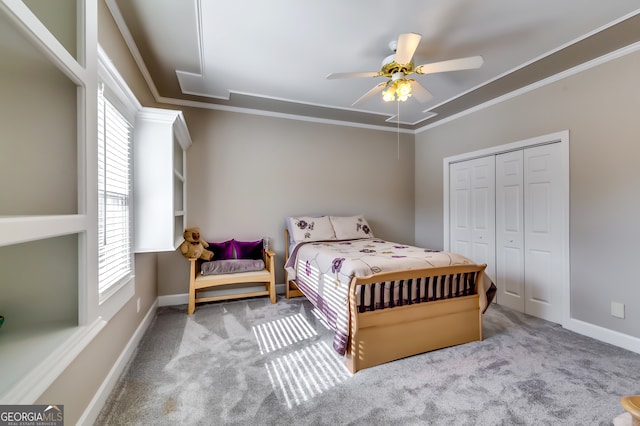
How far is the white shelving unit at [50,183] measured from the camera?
64 centimetres

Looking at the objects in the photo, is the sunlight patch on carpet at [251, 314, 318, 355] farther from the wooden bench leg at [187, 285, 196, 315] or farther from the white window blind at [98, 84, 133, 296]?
the white window blind at [98, 84, 133, 296]

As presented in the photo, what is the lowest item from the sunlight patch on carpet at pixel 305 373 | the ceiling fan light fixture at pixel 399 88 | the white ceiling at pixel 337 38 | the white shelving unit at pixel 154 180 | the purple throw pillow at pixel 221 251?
the sunlight patch on carpet at pixel 305 373

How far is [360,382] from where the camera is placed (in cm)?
180

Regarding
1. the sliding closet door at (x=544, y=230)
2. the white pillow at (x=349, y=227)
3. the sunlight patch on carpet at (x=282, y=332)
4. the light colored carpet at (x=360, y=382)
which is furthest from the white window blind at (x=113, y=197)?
the sliding closet door at (x=544, y=230)

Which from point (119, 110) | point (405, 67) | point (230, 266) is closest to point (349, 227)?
point (230, 266)

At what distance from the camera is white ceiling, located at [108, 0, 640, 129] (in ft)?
6.12

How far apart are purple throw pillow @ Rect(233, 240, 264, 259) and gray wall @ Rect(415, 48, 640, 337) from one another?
3.45m

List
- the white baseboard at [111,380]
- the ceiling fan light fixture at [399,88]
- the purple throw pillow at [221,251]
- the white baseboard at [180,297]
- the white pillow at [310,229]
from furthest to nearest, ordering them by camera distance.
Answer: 1. the white pillow at [310,229]
2. the purple throw pillow at [221,251]
3. the white baseboard at [180,297]
4. the ceiling fan light fixture at [399,88]
5. the white baseboard at [111,380]

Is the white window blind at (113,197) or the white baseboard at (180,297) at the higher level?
the white window blind at (113,197)

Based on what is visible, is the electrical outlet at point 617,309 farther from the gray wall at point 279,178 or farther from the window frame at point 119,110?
the window frame at point 119,110

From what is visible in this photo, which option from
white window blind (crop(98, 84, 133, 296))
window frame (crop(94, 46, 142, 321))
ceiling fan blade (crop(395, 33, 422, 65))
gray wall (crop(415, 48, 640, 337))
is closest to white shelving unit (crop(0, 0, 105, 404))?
window frame (crop(94, 46, 142, 321))

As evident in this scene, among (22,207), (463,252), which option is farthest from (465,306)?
(22,207)

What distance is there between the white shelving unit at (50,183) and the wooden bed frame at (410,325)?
1.51 metres

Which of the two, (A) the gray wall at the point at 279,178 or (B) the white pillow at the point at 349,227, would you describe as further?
(B) the white pillow at the point at 349,227
